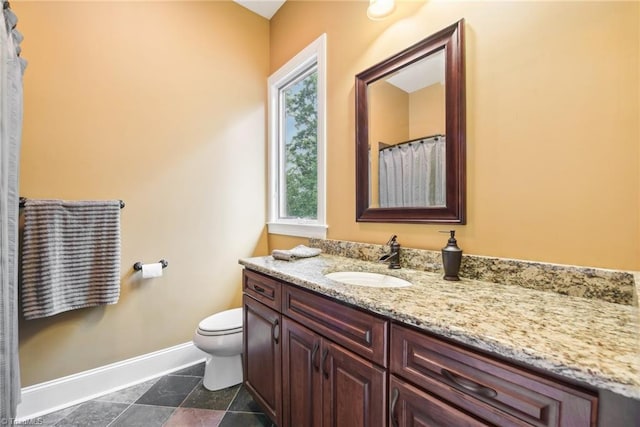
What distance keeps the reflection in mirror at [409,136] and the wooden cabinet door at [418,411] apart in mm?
814

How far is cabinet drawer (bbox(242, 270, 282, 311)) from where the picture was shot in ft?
4.34

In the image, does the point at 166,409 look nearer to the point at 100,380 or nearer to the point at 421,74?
the point at 100,380

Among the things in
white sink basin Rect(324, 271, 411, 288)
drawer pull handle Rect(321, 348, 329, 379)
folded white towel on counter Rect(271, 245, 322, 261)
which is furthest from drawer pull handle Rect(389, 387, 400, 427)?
folded white towel on counter Rect(271, 245, 322, 261)

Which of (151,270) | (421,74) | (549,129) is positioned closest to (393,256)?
(549,129)

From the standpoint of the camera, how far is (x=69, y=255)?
62.3 inches

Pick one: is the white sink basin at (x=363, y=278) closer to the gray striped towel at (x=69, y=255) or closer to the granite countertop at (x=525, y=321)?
the granite countertop at (x=525, y=321)

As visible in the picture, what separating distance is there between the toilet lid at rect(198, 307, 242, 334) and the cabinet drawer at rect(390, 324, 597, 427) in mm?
1254

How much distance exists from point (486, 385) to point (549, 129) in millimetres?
901

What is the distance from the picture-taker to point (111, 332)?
5.84 ft

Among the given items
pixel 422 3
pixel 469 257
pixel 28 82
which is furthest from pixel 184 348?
pixel 422 3

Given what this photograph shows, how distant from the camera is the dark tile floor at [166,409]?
149cm

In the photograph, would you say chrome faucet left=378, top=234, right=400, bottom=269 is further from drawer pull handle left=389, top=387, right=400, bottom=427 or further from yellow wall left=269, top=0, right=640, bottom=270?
drawer pull handle left=389, top=387, right=400, bottom=427

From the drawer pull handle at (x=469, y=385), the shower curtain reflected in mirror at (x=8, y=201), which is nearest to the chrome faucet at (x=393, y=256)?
the drawer pull handle at (x=469, y=385)

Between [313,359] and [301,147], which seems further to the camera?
[301,147]
